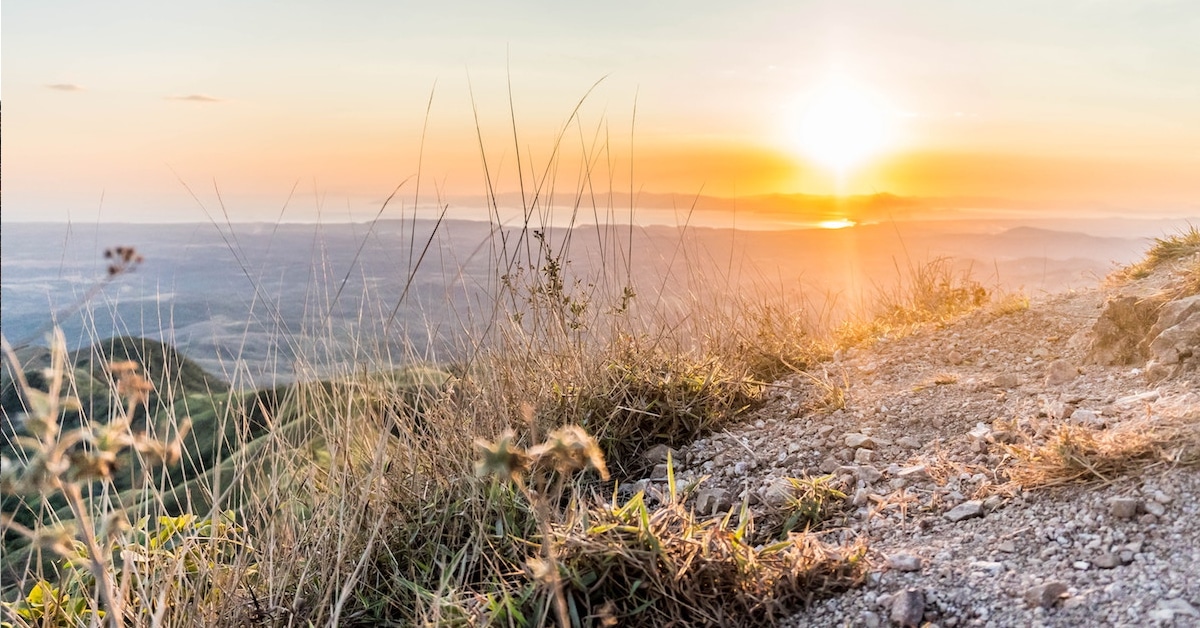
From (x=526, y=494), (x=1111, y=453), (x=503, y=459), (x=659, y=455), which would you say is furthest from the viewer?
(x=659, y=455)

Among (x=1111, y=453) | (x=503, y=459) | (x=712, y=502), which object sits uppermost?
(x=503, y=459)

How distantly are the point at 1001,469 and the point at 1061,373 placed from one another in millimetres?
943

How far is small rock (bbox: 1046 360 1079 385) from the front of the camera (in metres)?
3.12

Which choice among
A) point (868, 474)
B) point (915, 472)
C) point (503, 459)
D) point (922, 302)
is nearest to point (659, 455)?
point (868, 474)

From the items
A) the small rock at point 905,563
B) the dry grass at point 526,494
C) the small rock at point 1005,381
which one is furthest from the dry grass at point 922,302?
the small rock at point 905,563

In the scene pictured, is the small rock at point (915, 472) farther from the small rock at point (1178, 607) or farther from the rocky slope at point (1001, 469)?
the small rock at point (1178, 607)

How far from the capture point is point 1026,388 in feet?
10.2

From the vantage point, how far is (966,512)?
87.6 inches

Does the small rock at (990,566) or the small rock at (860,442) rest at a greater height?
the small rock at (860,442)

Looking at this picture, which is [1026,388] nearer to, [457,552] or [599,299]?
[599,299]

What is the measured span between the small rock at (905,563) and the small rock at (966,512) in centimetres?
29

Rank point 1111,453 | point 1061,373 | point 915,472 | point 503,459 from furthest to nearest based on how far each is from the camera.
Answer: point 1061,373, point 915,472, point 1111,453, point 503,459

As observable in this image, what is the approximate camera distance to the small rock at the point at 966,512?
2.22 meters

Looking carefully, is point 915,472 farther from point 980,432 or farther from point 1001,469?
point 980,432
